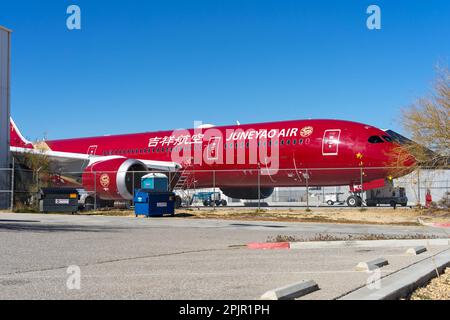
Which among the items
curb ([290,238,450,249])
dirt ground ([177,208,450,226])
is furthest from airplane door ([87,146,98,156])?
curb ([290,238,450,249])

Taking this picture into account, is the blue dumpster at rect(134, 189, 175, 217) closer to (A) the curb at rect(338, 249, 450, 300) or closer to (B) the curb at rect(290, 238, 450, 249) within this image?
(B) the curb at rect(290, 238, 450, 249)

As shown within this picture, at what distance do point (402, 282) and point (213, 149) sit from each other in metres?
22.8

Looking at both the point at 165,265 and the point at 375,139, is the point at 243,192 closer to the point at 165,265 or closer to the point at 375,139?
the point at 375,139

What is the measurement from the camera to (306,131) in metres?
25.6

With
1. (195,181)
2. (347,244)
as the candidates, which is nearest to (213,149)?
(195,181)

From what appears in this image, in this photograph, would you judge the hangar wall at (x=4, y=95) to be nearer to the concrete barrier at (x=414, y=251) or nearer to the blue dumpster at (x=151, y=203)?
the blue dumpster at (x=151, y=203)

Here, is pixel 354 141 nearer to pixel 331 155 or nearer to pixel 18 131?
pixel 331 155

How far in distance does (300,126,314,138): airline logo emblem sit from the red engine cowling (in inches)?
315

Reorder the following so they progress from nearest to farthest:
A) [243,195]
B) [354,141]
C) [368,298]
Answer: [368,298] → [354,141] → [243,195]
